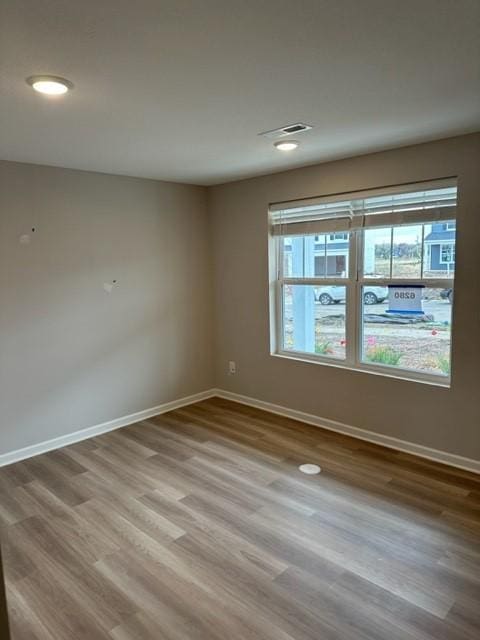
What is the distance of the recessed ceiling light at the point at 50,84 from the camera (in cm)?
197

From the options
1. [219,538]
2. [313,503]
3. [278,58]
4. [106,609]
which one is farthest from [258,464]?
[278,58]

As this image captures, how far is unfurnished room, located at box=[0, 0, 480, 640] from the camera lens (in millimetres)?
1855

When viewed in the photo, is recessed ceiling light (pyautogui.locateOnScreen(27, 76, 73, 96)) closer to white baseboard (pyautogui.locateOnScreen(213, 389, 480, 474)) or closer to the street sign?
the street sign

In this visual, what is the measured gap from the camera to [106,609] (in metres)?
2.04

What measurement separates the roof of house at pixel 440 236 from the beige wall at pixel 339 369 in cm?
13

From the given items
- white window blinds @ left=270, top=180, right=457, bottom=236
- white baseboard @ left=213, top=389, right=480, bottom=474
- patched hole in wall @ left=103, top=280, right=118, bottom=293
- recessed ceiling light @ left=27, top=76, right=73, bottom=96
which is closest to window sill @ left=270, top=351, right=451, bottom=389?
white baseboard @ left=213, top=389, right=480, bottom=474

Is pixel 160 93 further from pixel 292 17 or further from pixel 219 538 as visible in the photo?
pixel 219 538

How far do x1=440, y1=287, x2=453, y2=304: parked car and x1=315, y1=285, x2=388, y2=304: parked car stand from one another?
0.45m

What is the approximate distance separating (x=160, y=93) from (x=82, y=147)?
1.18 metres

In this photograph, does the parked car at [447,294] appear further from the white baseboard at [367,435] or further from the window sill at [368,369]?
the white baseboard at [367,435]

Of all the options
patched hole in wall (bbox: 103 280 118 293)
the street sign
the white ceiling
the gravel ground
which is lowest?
the gravel ground

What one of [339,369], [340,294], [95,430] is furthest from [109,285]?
[339,369]

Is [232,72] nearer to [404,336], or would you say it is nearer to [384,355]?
[404,336]

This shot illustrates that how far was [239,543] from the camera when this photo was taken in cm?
251
